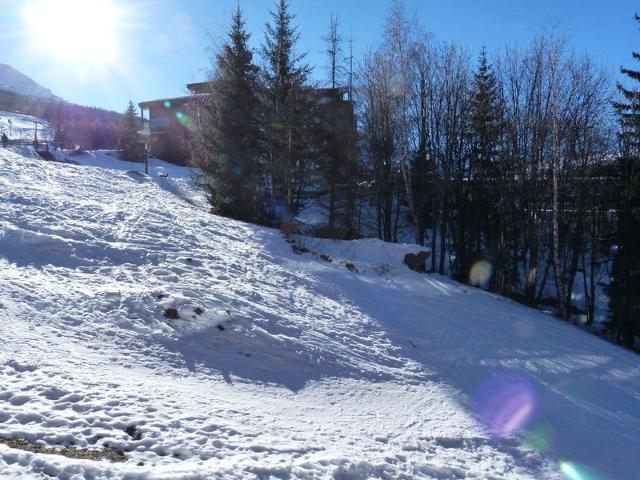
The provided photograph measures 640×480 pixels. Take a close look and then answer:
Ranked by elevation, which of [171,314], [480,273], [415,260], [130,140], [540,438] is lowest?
[540,438]

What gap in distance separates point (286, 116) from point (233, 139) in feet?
8.58

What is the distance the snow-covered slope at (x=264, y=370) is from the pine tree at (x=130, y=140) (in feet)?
84.1

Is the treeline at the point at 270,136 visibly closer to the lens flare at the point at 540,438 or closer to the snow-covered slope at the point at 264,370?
the snow-covered slope at the point at 264,370

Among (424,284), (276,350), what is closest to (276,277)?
(276,350)

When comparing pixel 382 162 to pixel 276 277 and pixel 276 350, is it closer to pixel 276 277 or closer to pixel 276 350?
pixel 276 277

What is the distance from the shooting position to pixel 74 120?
227 feet

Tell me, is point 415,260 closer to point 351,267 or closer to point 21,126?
point 351,267

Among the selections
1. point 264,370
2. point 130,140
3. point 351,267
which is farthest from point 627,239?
point 130,140

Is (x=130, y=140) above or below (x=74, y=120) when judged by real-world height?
below

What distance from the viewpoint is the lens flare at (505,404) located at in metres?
6.28

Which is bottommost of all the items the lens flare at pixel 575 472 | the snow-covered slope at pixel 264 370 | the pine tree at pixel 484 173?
the lens flare at pixel 575 472

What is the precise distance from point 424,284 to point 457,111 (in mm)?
14777

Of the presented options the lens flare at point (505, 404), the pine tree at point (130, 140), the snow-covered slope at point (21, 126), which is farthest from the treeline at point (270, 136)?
the snow-covered slope at point (21, 126)

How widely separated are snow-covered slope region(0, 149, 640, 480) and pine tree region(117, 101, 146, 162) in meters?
25.6
